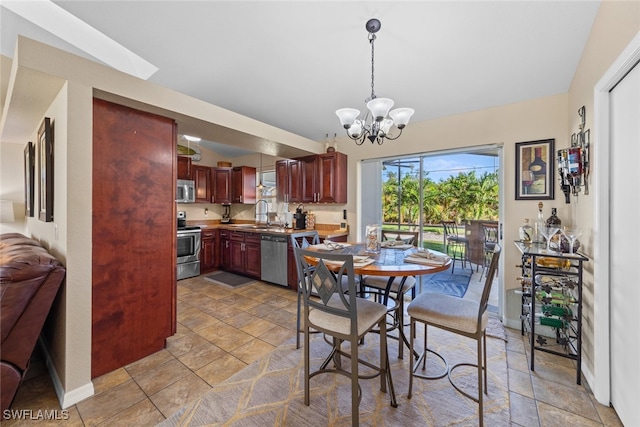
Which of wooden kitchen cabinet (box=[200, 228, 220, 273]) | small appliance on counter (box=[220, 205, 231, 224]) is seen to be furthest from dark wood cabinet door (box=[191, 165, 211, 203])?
wooden kitchen cabinet (box=[200, 228, 220, 273])

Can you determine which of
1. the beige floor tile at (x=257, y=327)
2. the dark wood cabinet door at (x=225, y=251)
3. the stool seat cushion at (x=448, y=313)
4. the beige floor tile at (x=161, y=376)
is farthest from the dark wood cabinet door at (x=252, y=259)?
the stool seat cushion at (x=448, y=313)

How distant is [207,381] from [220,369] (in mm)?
153

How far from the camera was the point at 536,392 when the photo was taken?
1848 mm

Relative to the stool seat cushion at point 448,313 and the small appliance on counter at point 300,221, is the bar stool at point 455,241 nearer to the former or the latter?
the stool seat cushion at point 448,313

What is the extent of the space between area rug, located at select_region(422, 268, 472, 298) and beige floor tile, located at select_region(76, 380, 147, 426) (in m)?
3.44

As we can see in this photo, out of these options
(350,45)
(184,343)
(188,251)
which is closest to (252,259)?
(188,251)

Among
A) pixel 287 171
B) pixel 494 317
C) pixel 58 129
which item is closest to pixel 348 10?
pixel 58 129

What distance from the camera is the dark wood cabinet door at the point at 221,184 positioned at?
5684mm

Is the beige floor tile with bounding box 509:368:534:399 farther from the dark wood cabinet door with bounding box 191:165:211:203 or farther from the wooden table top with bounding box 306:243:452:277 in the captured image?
the dark wood cabinet door with bounding box 191:165:211:203

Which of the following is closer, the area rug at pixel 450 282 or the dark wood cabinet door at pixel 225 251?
the area rug at pixel 450 282

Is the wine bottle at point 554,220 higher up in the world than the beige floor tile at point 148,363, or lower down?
higher up

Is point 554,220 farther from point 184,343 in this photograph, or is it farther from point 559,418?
point 184,343

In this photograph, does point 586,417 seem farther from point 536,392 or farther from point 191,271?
point 191,271

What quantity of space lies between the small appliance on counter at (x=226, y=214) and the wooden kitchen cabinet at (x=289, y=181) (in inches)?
73.9
